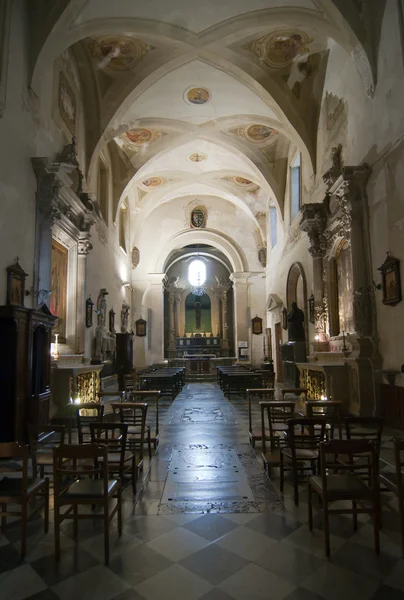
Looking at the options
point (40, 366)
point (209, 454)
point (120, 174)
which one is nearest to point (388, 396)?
point (209, 454)

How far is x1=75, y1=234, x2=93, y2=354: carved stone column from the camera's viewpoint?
1102cm

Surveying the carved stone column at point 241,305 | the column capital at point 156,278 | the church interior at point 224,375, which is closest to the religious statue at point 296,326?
the church interior at point 224,375

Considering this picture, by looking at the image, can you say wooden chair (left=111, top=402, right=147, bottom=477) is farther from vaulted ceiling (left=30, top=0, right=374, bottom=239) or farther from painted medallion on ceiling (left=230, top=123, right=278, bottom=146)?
painted medallion on ceiling (left=230, top=123, right=278, bottom=146)

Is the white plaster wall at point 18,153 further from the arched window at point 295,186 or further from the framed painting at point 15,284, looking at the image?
the arched window at point 295,186

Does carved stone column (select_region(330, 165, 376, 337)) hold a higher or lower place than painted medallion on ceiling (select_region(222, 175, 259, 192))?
lower

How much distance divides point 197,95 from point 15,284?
8693 millimetres

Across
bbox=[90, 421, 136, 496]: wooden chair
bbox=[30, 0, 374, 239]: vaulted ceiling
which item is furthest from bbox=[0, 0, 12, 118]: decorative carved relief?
bbox=[90, 421, 136, 496]: wooden chair

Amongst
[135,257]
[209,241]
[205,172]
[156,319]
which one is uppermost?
[205,172]

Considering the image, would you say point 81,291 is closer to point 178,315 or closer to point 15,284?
point 15,284

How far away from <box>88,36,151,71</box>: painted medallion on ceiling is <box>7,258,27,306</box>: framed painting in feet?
21.5

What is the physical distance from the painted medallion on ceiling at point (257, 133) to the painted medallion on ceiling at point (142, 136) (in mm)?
2789

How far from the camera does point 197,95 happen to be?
41.6ft

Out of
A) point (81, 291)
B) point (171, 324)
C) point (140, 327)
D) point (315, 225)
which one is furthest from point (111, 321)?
point (171, 324)

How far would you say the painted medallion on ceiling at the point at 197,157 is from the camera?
1725 cm
